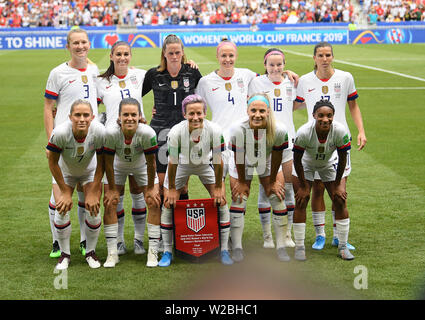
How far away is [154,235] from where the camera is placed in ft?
21.4

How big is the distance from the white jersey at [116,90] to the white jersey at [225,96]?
653mm

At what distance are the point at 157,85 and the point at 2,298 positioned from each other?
2.64m

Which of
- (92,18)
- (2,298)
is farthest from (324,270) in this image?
(92,18)

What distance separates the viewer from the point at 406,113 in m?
15.7

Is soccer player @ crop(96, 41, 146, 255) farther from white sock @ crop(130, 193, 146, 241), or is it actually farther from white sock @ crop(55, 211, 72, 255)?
white sock @ crop(55, 211, 72, 255)

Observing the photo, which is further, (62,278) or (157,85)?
(157,85)

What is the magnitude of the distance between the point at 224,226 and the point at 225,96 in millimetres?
1393

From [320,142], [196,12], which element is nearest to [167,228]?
[320,142]

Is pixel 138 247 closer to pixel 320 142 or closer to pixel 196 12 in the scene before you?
pixel 320 142

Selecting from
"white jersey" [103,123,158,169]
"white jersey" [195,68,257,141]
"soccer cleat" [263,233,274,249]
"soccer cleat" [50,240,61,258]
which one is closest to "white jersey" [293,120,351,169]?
"white jersey" [195,68,257,141]

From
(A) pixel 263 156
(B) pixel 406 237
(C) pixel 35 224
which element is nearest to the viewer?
(A) pixel 263 156

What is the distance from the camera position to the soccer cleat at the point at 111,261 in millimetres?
6371

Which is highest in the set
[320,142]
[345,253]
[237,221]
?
[320,142]

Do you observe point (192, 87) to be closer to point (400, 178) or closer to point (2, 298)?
point (2, 298)
